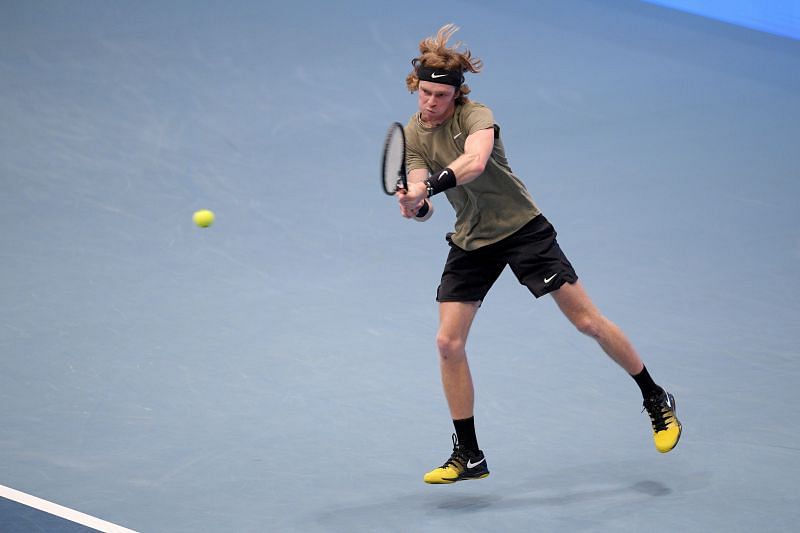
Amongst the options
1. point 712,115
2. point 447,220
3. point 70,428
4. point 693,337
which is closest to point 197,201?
point 447,220

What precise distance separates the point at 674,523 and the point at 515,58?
7.51 metres

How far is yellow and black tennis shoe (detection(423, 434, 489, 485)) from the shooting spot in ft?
19.0

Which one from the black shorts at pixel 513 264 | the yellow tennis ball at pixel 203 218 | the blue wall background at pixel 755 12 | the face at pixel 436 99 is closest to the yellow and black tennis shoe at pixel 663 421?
the black shorts at pixel 513 264

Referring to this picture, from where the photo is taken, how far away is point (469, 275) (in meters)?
5.88

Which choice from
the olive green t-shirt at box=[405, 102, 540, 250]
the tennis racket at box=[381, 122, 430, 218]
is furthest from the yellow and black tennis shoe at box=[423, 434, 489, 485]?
the tennis racket at box=[381, 122, 430, 218]

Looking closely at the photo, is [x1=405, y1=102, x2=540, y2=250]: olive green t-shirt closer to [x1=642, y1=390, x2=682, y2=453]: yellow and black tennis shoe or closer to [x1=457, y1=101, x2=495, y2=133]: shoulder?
[x1=457, y1=101, x2=495, y2=133]: shoulder

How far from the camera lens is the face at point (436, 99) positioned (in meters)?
5.62

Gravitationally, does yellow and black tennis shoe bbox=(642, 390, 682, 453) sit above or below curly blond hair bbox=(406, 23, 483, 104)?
below

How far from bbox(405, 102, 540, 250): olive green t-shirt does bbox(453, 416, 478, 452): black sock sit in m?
0.81

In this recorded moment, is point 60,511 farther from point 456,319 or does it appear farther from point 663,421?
point 663,421

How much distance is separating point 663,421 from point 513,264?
1.03m

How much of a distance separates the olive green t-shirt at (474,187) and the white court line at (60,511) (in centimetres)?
201

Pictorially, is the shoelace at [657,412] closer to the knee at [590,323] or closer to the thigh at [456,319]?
the knee at [590,323]

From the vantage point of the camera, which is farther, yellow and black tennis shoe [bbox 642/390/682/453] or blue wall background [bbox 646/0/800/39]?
blue wall background [bbox 646/0/800/39]
